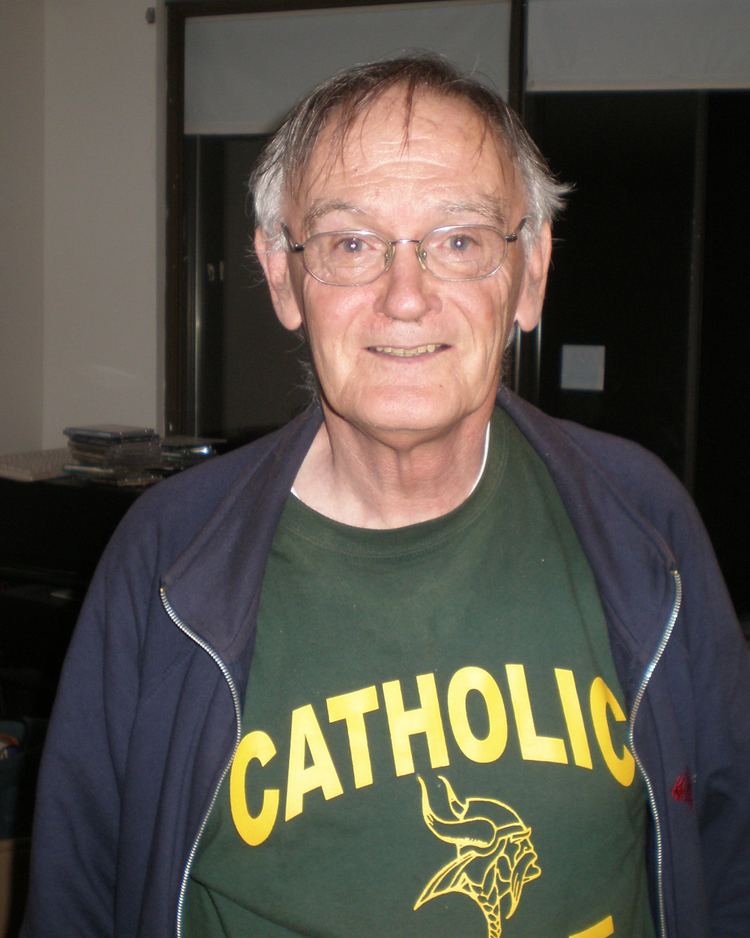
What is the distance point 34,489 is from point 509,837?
2588mm

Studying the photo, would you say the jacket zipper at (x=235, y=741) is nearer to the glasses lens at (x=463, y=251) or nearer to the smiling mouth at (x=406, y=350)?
the smiling mouth at (x=406, y=350)

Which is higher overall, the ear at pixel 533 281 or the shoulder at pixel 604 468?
the ear at pixel 533 281

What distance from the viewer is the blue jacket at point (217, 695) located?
1063mm

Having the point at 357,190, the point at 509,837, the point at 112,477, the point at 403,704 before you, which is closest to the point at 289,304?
the point at 357,190

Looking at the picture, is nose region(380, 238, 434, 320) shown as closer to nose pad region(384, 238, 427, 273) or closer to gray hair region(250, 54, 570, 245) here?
nose pad region(384, 238, 427, 273)

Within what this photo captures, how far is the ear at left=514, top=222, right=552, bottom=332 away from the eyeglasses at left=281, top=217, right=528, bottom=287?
102 millimetres

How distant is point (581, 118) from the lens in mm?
3777

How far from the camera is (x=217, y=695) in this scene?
1054 millimetres

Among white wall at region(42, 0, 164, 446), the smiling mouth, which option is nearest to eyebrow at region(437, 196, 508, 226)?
the smiling mouth

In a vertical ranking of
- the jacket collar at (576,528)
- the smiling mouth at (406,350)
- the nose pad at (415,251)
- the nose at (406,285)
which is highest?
the nose pad at (415,251)

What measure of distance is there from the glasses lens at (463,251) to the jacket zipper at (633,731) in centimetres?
41

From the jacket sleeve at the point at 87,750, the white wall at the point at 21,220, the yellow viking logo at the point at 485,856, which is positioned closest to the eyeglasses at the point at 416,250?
the jacket sleeve at the point at 87,750

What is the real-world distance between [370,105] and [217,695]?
69 cm

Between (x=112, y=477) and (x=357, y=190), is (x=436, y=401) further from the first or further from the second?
(x=112, y=477)
